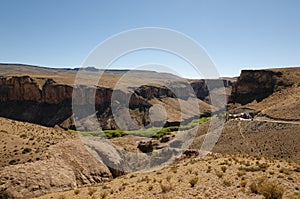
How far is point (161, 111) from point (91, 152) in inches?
3272

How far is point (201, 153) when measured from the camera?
29.2 metres

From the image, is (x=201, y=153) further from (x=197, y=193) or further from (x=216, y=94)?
(x=216, y=94)

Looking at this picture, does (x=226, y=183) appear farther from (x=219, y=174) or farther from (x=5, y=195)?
(x=5, y=195)

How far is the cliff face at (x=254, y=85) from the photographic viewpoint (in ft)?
241

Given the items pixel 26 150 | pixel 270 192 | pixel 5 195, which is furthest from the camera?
pixel 26 150

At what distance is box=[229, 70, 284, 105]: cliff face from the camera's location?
241 feet

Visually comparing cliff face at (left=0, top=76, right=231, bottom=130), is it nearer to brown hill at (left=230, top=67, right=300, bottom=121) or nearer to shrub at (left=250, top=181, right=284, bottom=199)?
brown hill at (left=230, top=67, right=300, bottom=121)

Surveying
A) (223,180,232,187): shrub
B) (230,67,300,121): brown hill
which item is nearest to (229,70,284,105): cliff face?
(230,67,300,121): brown hill

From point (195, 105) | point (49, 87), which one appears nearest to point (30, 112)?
point (49, 87)

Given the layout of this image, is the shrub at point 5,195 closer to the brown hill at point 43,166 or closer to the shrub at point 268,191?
the brown hill at point 43,166

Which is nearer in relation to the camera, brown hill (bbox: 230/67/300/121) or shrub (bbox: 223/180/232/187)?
shrub (bbox: 223/180/232/187)

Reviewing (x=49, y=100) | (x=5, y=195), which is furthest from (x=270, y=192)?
(x=49, y=100)

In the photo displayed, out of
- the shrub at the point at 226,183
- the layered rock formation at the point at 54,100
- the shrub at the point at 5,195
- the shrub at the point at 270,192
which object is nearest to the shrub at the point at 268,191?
the shrub at the point at 270,192

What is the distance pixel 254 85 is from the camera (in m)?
78.0
